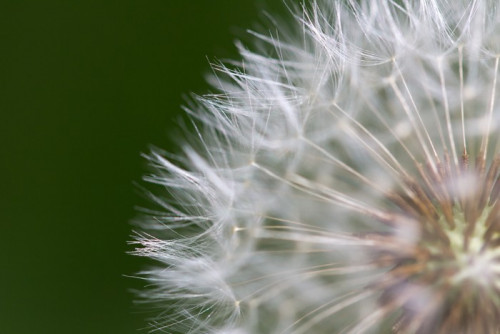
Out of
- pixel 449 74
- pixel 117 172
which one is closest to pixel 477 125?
pixel 449 74

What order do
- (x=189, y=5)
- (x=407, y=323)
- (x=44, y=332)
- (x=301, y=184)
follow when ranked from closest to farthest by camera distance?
(x=407, y=323), (x=301, y=184), (x=44, y=332), (x=189, y=5)

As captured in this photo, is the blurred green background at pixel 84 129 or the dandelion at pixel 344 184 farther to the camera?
the blurred green background at pixel 84 129

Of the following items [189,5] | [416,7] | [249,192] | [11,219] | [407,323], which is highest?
[189,5]

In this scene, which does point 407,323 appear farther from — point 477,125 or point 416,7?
point 416,7

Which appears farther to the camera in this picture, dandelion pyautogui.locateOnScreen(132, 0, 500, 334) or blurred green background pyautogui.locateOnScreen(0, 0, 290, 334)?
blurred green background pyautogui.locateOnScreen(0, 0, 290, 334)

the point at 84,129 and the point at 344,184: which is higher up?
the point at 84,129
